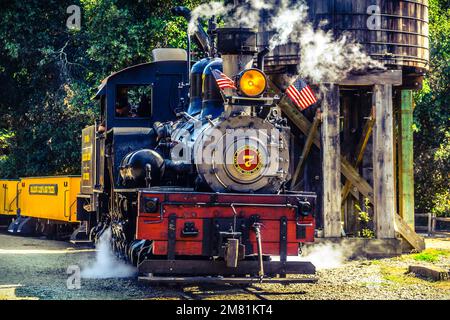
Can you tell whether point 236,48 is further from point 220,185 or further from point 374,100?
point 374,100

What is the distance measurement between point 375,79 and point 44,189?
29.7 ft

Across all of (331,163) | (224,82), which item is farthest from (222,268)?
(331,163)

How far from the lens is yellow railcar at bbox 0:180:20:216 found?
70.8 feet

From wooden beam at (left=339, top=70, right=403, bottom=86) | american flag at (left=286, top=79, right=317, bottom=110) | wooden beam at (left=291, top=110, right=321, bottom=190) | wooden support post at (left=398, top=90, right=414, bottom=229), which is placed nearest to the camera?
american flag at (left=286, top=79, right=317, bottom=110)

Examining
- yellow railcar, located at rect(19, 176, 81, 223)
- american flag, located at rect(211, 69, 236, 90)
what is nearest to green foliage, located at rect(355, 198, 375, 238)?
american flag, located at rect(211, 69, 236, 90)

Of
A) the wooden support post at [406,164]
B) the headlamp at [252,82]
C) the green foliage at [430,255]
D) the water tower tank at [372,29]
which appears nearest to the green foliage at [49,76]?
the water tower tank at [372,29]

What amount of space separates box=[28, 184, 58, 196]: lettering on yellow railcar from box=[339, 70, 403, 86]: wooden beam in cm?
776

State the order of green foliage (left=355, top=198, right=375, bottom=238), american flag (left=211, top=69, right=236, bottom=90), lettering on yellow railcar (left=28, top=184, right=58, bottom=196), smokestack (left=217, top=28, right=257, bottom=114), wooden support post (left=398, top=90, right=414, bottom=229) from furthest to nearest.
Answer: lettering on yellow railcar (left=28, top=184, right=58, bottom=196) → wooden support post (left=398, top=90, right=414, bottom=229) → green foliage (left=355, top=198, right=375, bottom=238) → smokestack (left=217, top=28, right=257, bottom=114) → american flag (left=211, top=69, right=236, bottom=90)

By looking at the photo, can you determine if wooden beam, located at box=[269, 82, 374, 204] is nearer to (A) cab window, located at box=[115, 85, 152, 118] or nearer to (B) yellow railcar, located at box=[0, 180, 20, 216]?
(A) cab window, located at box=[115, 85, 152, 118]

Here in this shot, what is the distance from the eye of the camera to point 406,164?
46.8 ft

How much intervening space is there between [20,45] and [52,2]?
1657 mm
